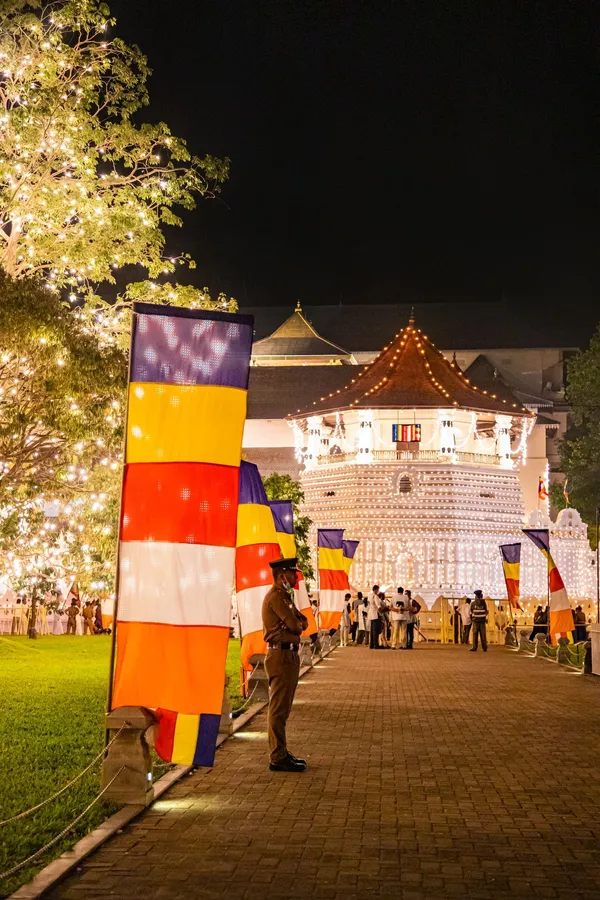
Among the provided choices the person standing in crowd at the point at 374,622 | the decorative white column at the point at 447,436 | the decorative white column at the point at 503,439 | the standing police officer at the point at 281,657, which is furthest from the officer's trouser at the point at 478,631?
the standing police officer at the point at 281,657

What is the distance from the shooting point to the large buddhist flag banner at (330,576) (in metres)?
25.8

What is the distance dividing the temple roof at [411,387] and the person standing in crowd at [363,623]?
1246 centimetres

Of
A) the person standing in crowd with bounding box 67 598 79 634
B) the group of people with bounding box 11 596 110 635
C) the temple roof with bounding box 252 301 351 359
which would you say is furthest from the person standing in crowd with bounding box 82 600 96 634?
the temple roof with bounding box 252 301 351 359

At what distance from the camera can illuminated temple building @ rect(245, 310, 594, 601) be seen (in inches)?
1650

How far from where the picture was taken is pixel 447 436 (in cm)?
4359

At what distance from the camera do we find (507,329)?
77938 millimetres

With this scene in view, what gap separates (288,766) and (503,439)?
122 feet

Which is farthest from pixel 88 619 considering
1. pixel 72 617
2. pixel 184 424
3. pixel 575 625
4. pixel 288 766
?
pixel 184 424

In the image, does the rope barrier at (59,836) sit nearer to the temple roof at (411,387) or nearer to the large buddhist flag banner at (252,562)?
the large buddhist flag banner at (252,562)

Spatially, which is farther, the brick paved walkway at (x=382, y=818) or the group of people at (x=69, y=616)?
the group of people at (x=69, y=616)

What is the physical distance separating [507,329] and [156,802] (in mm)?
72334

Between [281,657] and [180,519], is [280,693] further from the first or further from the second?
[180,519]

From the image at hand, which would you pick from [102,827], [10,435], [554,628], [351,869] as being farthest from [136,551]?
[554,628]

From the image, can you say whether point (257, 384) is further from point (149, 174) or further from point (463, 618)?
point (149, 174)
